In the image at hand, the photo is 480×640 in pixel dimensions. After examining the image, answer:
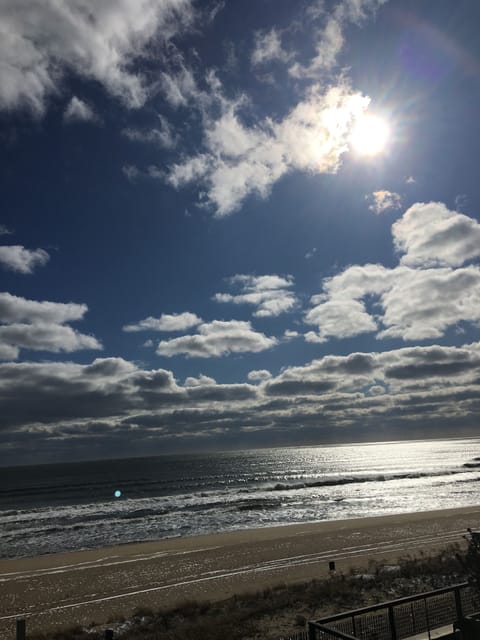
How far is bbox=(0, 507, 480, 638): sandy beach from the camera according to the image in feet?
63.9

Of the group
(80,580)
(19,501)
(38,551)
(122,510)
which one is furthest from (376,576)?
(19,501)

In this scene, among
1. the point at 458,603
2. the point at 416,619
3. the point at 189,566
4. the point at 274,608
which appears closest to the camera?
the point at 458,603

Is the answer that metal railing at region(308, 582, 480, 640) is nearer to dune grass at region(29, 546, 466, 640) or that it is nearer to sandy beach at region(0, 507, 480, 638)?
dune grass at region(29, 546, 466, 640)

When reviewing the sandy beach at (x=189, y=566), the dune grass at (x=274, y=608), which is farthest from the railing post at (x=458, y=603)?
the sandy beach at (x=189, y=566)

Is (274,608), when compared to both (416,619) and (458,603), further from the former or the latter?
(458,603)

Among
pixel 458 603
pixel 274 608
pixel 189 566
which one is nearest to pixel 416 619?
pixel 458 603

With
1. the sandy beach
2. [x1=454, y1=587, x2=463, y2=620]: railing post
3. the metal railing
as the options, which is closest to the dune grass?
the sandy beach

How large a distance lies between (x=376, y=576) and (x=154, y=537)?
22031 mm

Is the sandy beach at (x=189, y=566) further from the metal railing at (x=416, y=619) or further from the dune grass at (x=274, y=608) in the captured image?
the metal railing at (x=416, y=619)

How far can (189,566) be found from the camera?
2547 cm

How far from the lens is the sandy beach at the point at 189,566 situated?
766 inches

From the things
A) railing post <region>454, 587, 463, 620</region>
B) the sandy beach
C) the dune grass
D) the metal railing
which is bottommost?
the sandy beach

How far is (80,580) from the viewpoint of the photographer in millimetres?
23531

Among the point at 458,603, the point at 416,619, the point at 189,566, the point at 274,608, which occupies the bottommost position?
the point at 189,566
